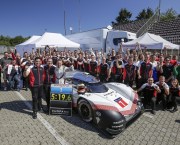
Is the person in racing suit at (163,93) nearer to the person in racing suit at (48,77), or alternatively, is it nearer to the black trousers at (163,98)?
the black trousers at (163,98)

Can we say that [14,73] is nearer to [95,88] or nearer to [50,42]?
[50,42]

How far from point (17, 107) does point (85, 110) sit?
3016 millimetres

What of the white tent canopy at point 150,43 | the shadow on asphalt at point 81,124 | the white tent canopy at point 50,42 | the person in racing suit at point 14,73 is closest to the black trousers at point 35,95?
the shadow on asphalt at point 81,124

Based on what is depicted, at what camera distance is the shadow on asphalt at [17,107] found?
7391mm

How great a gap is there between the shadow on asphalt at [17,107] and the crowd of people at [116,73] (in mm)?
509

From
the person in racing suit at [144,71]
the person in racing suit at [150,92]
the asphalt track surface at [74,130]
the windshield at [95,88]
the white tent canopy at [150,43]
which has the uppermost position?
the white tent canopy at [150,43]

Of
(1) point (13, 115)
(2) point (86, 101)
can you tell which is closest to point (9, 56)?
(1) point (13, 115)

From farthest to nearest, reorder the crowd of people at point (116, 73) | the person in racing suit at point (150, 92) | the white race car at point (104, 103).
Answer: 1. the person in racing suit at point (150, 92)
2. the crowd of people at point (116, 73)
3. the white race car at point (104, 103)

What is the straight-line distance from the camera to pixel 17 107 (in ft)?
25.8

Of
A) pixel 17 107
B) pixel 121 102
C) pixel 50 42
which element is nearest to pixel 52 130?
pixel 121 102

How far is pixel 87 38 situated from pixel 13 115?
10.9 meters

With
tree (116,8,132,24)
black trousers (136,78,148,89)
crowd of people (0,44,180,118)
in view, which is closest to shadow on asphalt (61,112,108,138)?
crowd of people (0,44,180,118)

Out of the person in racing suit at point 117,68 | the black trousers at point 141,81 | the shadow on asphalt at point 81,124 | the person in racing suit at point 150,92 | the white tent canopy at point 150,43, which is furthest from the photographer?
the white tent canopy at point 150,43

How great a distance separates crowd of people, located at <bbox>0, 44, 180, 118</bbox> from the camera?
22.7 ft
